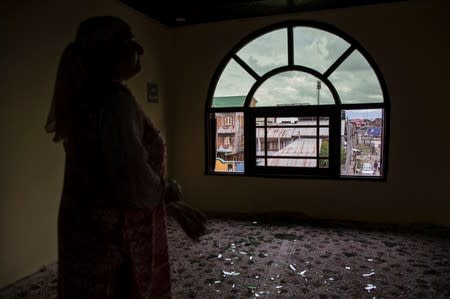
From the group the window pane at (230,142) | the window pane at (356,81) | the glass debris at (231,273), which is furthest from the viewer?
the window pane at (230,142)

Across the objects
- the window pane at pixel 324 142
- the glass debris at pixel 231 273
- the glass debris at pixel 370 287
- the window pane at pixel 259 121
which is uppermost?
the window pane at pixel 259 121

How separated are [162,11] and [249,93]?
1295mm

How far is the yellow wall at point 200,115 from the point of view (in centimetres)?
243

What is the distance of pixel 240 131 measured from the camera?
13.8ft

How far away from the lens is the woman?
3.51 feet

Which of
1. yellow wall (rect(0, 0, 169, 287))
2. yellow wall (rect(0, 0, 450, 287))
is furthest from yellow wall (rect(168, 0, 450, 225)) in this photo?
yellow wall (rect(0, 0, 169, 287))

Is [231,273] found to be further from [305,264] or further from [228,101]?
[228,101]

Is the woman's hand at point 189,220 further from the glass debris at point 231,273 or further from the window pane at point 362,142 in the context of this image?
the window pane at point 362,142

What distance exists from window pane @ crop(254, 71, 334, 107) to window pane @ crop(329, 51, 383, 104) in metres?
0.14

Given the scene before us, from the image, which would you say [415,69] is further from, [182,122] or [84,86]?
[84,86]

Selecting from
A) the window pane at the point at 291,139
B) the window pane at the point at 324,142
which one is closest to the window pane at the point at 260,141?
the window pane at the point at 291,139

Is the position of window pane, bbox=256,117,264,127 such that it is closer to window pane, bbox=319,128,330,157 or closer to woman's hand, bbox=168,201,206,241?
window pane, bbox=319,128,330,157

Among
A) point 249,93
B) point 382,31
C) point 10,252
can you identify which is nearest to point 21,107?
point 10,252

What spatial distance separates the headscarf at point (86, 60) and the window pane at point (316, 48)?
9.82ft
